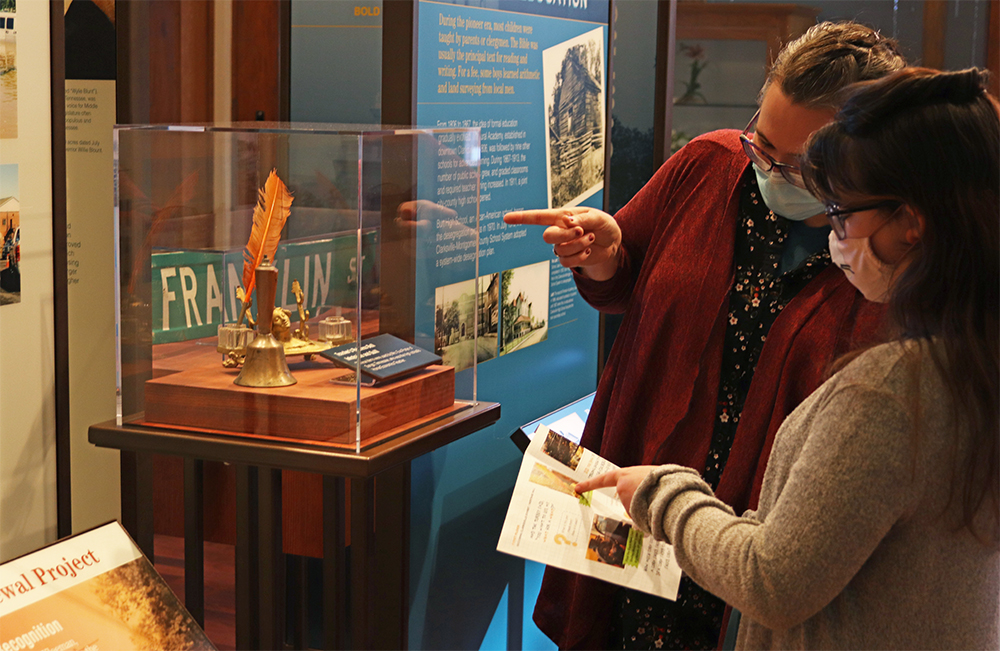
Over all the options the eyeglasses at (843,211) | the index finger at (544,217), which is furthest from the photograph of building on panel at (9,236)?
the eyeglasses at (843,211)

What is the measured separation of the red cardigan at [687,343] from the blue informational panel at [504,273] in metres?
0.34

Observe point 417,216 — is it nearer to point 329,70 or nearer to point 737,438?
point 737,438

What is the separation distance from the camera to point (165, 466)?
9.07 feet

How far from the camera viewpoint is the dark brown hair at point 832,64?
1.56 metres

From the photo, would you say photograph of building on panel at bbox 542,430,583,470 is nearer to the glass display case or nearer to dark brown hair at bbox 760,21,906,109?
the glass display case

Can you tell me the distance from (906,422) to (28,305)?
5.20 ft

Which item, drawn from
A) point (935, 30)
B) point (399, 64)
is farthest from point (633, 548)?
point (935, 30)

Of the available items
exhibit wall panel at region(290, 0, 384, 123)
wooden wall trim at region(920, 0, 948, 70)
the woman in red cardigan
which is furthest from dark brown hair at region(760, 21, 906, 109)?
wooden wall trim at region(920, 0, 948, 70)

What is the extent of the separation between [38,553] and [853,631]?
4.02 feet

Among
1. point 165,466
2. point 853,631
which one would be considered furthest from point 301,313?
point 165,466

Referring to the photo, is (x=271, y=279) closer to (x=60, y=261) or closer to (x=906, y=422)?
(x=60, y=261)

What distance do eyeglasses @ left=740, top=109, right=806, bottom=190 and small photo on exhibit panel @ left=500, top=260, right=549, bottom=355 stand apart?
0.99 meters

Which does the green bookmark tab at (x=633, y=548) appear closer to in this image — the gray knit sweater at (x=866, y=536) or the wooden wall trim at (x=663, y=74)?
the gray knit sweater at (x=866, y=536)

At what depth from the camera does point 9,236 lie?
1.74 m
